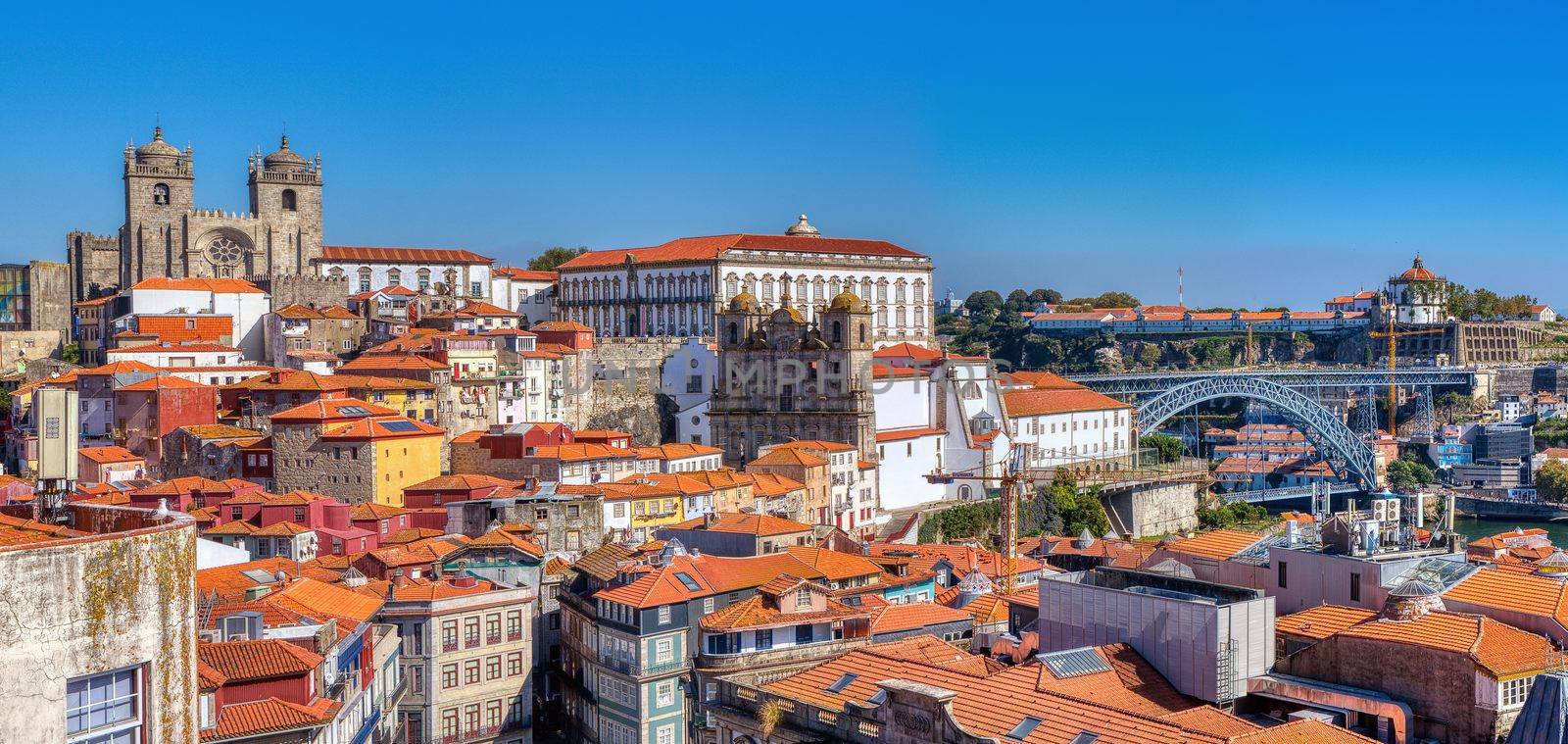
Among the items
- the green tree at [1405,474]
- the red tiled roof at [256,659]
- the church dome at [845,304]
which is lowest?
the green tree at [1405,474]

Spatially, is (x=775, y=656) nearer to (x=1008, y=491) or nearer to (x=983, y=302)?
(x=1008, y=491)

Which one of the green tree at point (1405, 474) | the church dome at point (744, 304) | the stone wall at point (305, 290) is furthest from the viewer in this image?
the green tree at point (1405, 474)

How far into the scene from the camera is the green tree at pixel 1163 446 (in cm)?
7662

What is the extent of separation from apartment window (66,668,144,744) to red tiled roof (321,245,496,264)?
61336mm

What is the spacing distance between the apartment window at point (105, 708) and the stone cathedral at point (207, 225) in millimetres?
59545

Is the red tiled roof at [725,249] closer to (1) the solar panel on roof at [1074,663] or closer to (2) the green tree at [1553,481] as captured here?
(2) the green tree at [1553,481]

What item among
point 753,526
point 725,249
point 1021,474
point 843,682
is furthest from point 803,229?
point 843,682

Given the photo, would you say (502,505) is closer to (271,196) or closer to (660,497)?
(660,497)

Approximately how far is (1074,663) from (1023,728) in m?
1.84

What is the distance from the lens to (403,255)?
222 feet

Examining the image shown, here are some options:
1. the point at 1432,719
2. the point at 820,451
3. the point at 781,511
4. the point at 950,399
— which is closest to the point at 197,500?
the point at 781,511

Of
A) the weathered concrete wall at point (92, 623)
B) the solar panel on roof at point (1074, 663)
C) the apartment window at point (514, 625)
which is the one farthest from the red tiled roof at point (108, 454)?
the weathered concrete wall at point (92, 623)

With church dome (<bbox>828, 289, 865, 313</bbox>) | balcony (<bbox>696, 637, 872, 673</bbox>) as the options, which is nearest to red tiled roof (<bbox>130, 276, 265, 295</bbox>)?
church dome (<bbox>828, 289, 865, 313</bbox>)

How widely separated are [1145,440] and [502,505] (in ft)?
153
